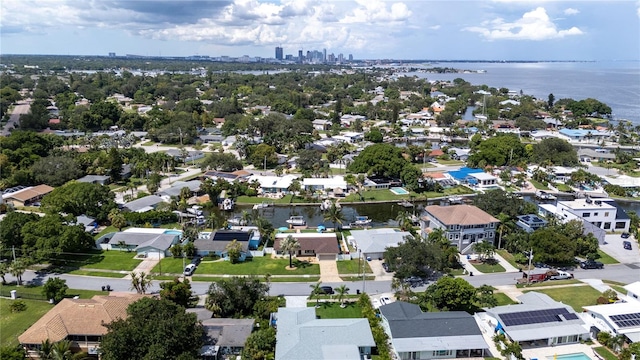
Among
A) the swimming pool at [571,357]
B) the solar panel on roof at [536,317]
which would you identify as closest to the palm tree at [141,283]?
the solar panel on roof at [536,317]

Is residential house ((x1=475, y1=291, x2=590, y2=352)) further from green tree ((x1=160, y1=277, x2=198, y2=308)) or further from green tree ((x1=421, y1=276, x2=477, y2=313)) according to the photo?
green tree ((x1=160, y1=277, x2=198, y2=308))

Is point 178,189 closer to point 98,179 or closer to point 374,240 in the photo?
point 98,179

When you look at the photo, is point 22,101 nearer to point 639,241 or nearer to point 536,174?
point 536,174

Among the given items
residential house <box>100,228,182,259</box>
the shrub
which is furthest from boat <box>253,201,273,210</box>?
the shrub

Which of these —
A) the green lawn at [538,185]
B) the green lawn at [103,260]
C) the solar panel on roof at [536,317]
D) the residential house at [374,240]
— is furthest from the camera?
the green lawn at [538,185]

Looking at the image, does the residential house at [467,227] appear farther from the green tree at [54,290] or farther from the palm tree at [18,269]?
the palm tree at [18,269]
